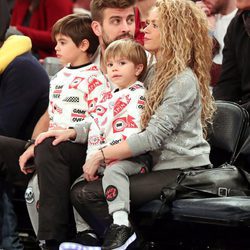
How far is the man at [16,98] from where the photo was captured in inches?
202

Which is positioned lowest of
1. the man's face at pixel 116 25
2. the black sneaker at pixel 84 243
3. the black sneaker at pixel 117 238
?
the black sneaker at pixel 84 243

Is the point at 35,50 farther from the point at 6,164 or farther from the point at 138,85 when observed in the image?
the point at 138,85

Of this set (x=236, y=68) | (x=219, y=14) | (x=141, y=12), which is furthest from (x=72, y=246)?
(x=219, y=14)

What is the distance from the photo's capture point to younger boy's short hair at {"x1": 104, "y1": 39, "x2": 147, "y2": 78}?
4457 millimetres

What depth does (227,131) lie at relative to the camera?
4617 millimetres

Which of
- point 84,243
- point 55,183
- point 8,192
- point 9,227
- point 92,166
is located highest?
point 92,166

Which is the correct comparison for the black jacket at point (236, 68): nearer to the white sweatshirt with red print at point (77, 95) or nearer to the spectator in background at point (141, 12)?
the spectator in background at point (141, 12)

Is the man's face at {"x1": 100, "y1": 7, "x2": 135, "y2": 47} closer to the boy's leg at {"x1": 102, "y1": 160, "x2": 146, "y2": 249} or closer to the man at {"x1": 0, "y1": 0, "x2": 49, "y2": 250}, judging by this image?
the man at {"x1": 0, "y1": 0, "x2": 49, "y2": 250}

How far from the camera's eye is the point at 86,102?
4.71m

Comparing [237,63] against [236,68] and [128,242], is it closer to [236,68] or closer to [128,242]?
[236,68]

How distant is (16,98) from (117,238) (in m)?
1.41

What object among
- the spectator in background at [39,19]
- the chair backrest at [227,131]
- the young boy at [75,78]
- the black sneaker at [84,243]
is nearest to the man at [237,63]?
the chair backrest at [227,131]

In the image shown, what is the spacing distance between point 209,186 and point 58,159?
720 mm

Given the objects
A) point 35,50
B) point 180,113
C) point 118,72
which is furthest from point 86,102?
point 35,50
